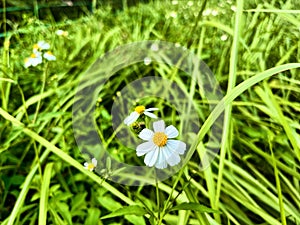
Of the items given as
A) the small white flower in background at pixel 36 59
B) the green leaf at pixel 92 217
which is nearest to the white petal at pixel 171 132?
the green leaf at pixel 92 217

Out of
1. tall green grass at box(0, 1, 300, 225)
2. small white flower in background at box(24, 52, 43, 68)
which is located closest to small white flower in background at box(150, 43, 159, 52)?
tall green grass at box(0, 1, 300, 225)

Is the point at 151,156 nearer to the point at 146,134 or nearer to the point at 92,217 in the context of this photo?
the point at 146,134

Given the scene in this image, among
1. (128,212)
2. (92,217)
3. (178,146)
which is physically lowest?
(92,217)

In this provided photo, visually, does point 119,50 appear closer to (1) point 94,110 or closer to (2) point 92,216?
(1) point 94,110

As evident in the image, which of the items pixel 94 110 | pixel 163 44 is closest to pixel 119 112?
pixel 94 110

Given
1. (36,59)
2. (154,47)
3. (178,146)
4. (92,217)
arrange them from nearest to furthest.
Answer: (178,146) < (92,217) < (36,59) < (154,47)

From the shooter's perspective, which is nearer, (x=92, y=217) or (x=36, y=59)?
(x=92, y=217)

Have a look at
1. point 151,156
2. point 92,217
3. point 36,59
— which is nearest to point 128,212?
point 151,156
